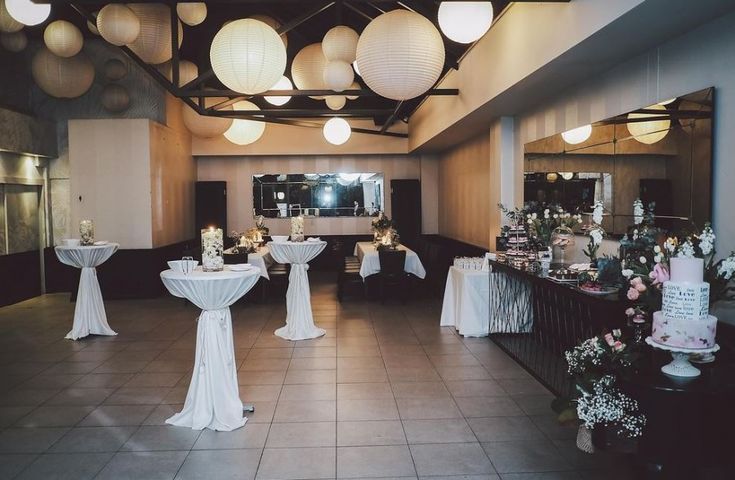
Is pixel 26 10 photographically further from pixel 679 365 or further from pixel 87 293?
pixel 679 365

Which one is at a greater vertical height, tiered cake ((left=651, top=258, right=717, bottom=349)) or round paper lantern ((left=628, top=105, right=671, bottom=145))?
round paper lantern ((left=628, top=105, right=671, bottom=145))

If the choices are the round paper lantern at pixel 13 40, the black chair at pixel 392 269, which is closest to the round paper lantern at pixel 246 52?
the round paper lantern at pixel 13 40

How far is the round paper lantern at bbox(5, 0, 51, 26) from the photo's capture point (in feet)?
15.5

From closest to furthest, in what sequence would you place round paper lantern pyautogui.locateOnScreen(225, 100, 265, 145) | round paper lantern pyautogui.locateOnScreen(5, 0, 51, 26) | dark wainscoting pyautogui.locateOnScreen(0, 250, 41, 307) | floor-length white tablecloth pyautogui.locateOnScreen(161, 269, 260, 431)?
floor-length white tablecloth pyautogui.locateOnScreen(161, 269, 260, 431) < round paper lantern pyautogui.locateOnScreen(5, 0, 51, 26) < round paper lantern pyautogui.locateOnScreen(225, 100, 265, 145) < dark wainscoting pyautogui.locateOnScreen(0, 250, 41, 307)

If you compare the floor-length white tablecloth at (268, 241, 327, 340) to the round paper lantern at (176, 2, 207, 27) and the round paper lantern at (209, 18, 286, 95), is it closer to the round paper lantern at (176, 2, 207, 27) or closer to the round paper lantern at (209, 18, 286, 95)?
the round paper lantern at (209, 18, 286, 95)

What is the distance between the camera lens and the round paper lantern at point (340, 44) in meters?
5.67

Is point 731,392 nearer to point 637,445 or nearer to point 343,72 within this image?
point 637,445

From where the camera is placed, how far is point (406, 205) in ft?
44.7

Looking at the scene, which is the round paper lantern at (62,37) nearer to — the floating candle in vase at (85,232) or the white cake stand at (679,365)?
the floating candle in vase at (85,232)

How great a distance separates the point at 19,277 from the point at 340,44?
747 centimetres

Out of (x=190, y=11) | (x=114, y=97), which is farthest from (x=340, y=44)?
(x=114, y=97)

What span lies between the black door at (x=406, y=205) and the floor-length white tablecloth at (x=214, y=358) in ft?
31.7

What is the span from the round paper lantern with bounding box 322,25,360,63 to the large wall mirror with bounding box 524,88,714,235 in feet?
7.96

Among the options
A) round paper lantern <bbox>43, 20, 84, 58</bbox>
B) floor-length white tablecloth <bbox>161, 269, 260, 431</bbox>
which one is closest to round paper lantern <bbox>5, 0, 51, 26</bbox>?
round paper lantern <bbox>43, 20, 84, 58</bbox>
